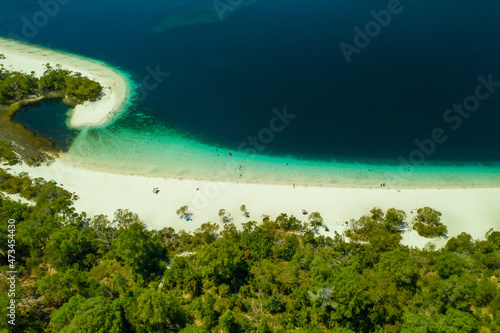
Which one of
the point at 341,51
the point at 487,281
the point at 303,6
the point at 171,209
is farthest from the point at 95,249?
the point at 303,6

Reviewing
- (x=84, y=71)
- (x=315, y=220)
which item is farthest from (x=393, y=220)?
(x=84, y=71)

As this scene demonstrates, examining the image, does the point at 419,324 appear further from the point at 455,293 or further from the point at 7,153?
the point at 7,153

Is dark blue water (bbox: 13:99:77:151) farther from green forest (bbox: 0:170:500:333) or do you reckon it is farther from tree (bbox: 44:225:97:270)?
tree (bbox: 44:225:97:270)

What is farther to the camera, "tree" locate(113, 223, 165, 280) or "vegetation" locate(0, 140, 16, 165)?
"vegetation" locate(0, 140, 16, 165)

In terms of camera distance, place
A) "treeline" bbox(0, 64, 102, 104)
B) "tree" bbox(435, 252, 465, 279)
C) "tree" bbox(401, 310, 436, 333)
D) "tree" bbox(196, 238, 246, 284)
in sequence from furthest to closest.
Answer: "treeline" bbox(0, 64, 102, 104) → "tree" bbox(196, 238, 246, 284) → "tree" bbox(435, 252, 465, 279) → "tree" bbox(401, 310, 436, 333)

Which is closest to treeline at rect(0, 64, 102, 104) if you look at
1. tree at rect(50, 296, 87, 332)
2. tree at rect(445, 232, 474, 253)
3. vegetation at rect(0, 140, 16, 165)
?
vegetation at rect(0, 140, 16, 165)

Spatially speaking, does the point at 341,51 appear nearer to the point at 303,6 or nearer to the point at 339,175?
the point at 303,6
